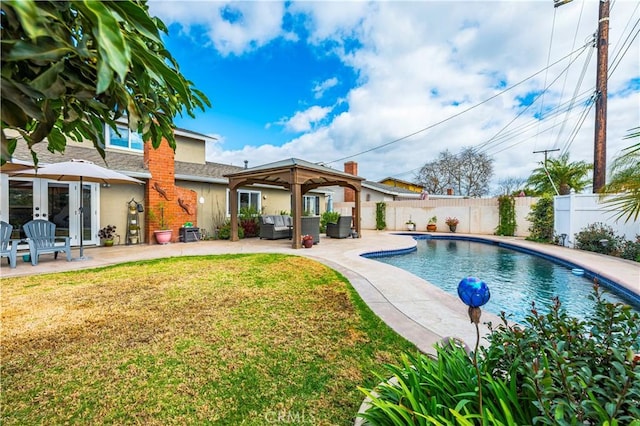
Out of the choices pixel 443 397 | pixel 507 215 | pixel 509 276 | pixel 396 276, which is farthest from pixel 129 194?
pixel 507 215

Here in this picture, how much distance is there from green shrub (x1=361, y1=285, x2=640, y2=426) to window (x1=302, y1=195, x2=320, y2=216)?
671 inches

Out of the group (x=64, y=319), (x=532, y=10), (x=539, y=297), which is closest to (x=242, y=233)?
(x=64, y=319)

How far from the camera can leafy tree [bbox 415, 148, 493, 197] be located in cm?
3238

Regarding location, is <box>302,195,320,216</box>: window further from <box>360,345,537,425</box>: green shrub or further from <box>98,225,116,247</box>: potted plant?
<box>360,345,537,425</box>: green shrub

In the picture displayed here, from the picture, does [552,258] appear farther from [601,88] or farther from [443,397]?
[443,397]

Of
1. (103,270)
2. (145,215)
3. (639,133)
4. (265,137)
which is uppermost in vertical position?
(265,137)

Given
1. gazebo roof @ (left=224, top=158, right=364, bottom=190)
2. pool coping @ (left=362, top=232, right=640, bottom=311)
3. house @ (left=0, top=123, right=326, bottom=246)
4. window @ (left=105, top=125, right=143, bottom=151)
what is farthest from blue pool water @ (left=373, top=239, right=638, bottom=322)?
window @ (left=105, top=125, right=143, bottom=151)

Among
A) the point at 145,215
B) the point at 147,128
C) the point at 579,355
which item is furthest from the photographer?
the point at 145,215

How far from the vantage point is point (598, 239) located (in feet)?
31.2

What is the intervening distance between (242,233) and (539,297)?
11.4 metres

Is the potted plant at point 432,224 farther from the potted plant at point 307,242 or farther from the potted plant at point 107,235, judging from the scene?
the potted plant at point 107,235

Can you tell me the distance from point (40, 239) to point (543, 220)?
18.5m

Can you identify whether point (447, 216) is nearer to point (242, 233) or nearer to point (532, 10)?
point (532, 10)

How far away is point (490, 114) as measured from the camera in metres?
20.0
